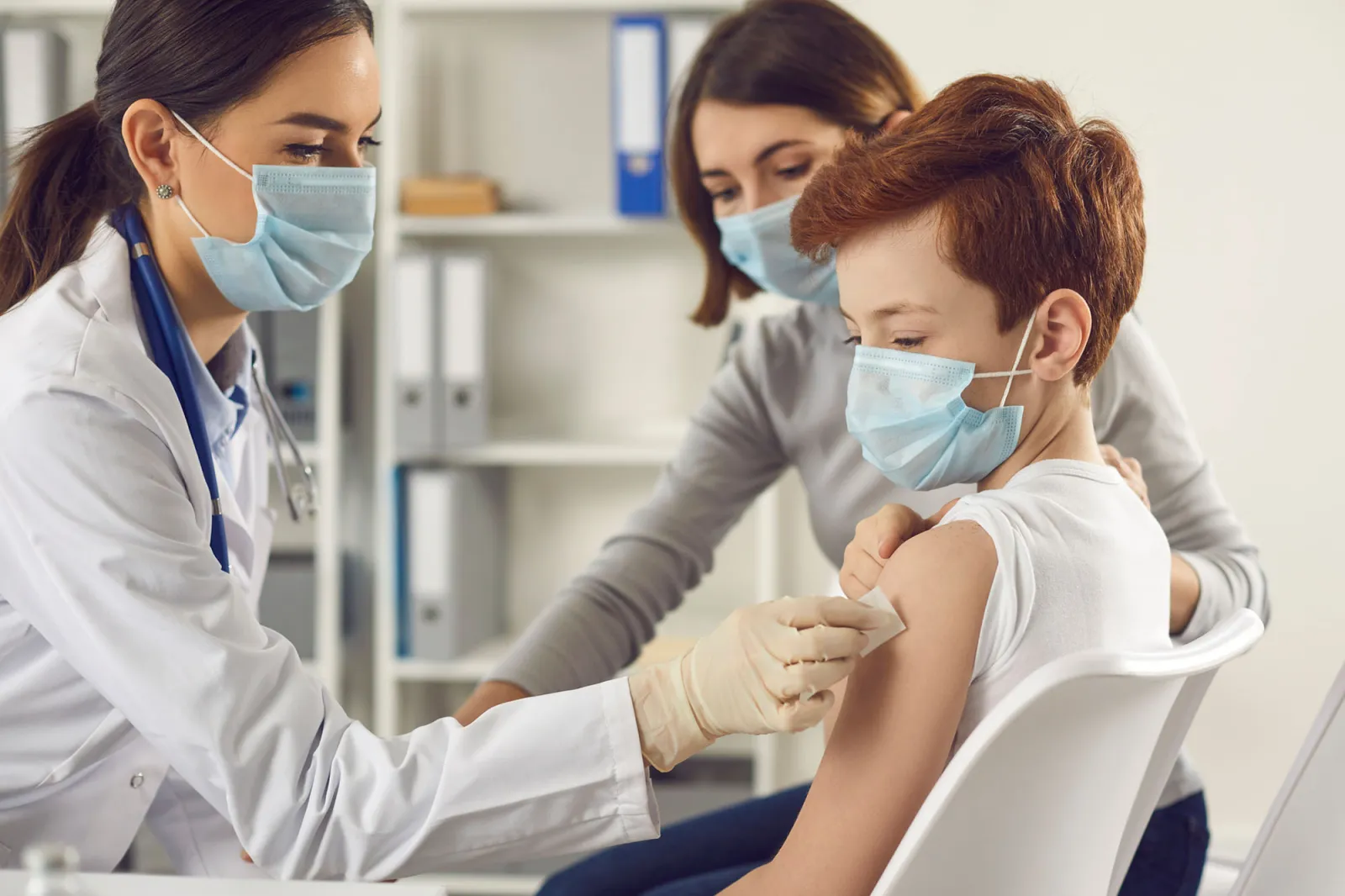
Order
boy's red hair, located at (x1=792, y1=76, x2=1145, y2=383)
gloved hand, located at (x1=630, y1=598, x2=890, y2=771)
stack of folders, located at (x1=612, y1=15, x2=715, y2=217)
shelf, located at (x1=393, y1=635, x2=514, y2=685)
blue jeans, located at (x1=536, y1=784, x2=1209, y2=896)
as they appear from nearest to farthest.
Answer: gloved hand, located at (x1=630, y1=598, x2=890, y2=771)
boy's red hair, located at (x1=792, y1=76, x2=1145, y2=383)
blue jeans, located at (x1=536, y1=784, x2=1209, y2=896)
stack of folders, located at (x1=612, y1=15, x2=715, y2=217)
shelf, located at (x1=393, y1=635, x2=514, y2=685)

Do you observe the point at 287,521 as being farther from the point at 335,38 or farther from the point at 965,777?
the point at 965,777

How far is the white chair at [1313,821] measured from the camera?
838mm

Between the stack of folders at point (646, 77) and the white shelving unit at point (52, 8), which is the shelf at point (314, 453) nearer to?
the stack of folders at point (646, 77)

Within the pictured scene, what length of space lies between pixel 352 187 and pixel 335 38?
0.47 feet

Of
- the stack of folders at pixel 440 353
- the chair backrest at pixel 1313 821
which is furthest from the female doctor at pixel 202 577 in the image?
the stack of folders at pixel 440 353

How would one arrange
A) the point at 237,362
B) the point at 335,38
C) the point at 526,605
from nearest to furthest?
the point at 335,38
the point at 237,362
the point at 526,605

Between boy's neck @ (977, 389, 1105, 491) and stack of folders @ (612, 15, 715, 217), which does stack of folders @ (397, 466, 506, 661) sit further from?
boy's neck @ (977, 389, 1105, 491)

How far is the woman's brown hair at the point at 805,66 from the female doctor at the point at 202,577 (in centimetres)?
41

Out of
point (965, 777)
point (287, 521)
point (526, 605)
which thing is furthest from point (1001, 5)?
point (965, 777)

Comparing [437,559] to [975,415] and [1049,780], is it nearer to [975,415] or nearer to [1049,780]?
[975,415]

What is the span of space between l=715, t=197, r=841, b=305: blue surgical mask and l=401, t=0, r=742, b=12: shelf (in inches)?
47.1

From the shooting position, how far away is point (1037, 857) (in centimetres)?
74

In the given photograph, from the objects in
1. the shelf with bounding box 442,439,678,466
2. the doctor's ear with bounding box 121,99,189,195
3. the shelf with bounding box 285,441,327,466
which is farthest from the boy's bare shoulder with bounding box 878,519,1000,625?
the shelf with bounding box 285,441,327,466

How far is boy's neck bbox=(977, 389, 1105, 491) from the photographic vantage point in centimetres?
95
